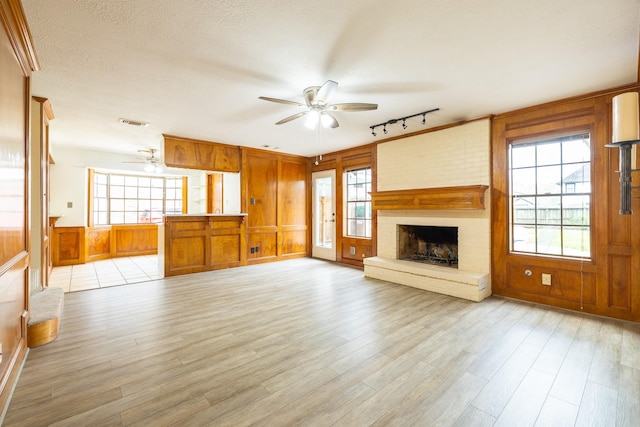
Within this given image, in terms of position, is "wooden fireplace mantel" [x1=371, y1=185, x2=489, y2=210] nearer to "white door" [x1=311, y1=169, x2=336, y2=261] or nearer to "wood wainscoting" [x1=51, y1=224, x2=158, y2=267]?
"white door" [x1=311, y1=169, x2=336, y2=261]

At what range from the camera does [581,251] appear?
3.46m

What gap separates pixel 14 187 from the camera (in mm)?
2072

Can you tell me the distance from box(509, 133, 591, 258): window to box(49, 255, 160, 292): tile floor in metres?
5.87

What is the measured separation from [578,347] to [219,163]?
5786 millimetres

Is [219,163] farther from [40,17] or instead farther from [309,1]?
[309,1]

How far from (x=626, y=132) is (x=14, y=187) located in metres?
3.78

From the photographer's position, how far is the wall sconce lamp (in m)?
1.41

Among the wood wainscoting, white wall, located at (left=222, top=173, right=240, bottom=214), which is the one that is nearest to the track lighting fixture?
white wall, located at (left=222, top=173, right=240, bottom=214)

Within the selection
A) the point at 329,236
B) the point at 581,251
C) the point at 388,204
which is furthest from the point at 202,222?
the point at 581,251

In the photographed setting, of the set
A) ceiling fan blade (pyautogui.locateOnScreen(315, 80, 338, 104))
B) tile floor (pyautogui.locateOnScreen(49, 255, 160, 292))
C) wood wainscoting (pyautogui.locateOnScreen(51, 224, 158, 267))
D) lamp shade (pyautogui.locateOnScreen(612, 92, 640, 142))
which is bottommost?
tile floor (pyautogui.locateOnScreen(49, 255, 160, 292))

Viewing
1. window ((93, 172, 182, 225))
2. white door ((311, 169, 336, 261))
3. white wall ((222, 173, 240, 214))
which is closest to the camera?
white wall ((222, 173, 240, 214))

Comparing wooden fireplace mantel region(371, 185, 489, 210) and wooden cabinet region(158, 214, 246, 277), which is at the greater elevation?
wooden fireplace mantel region(371, 185, 489, 210)

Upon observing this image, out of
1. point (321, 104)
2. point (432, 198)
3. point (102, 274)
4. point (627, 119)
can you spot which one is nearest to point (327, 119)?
point (321, 104)

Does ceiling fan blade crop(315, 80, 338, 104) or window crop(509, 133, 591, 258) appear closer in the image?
ceiling fan blade crop(315, 80, 338, 104)
